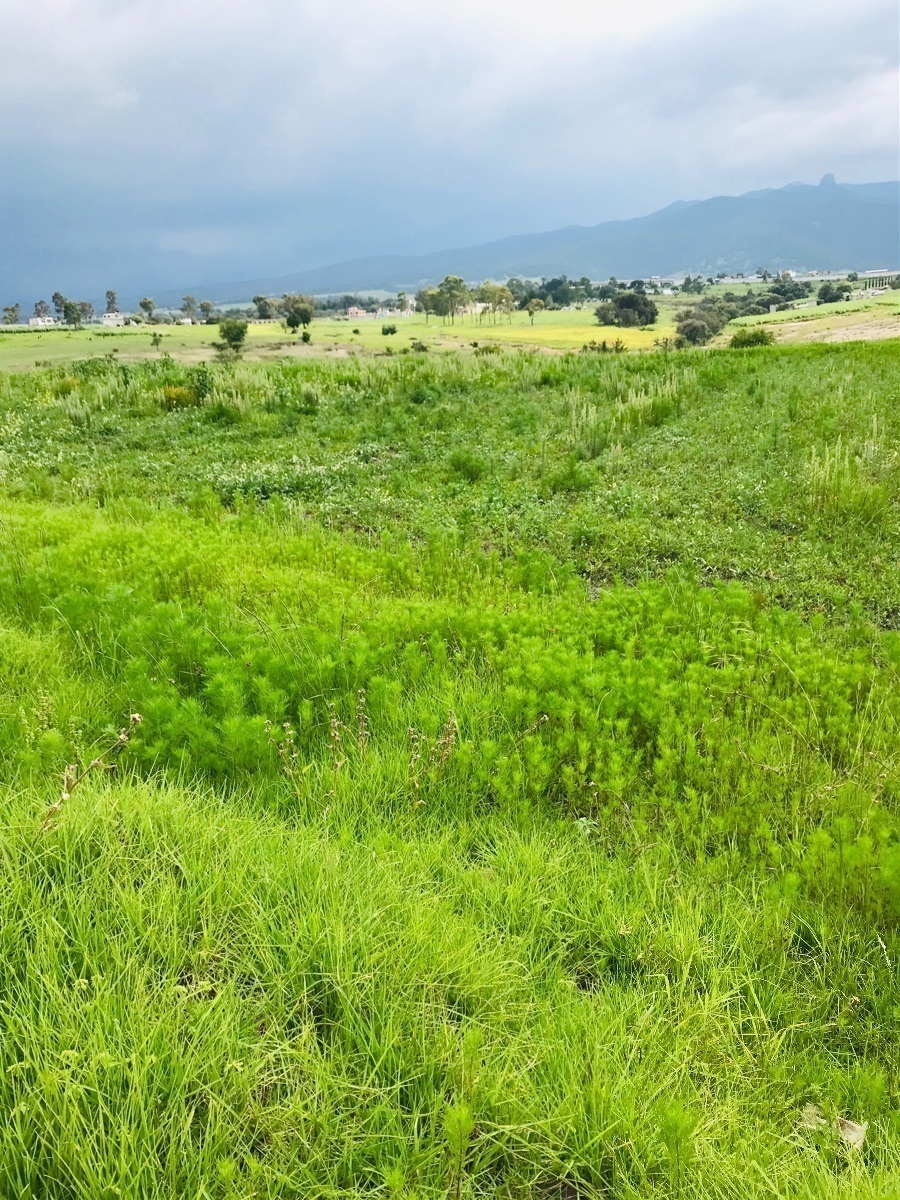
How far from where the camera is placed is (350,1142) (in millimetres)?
1774

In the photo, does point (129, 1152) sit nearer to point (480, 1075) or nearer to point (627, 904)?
point (480, 1075)

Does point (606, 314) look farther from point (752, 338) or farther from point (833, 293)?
point (752, 338)

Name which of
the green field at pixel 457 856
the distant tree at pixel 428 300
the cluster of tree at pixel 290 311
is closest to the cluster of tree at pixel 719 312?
the distant tree at pixel 428 300

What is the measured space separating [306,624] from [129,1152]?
361 cm

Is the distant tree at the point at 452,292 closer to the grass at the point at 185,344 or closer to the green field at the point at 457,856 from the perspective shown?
the grass at the point at 185,344

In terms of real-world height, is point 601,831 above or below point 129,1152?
below

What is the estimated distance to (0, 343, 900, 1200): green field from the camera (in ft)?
5.96

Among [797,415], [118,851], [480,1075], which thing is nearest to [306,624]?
[118,851]

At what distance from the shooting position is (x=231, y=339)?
2978cm

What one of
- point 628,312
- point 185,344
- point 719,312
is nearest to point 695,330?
point 628,312

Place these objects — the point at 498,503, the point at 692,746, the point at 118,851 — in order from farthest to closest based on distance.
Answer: the point at 498,503, the point at 692,746, the point at 118,851

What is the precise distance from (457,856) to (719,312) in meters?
67.3

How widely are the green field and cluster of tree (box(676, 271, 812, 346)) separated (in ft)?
104

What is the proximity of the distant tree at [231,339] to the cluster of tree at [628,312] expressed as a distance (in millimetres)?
31964
